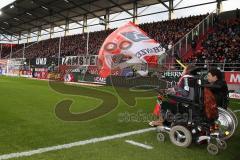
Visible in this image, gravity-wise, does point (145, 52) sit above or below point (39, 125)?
above

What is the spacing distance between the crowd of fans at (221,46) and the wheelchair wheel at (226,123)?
13.9 m

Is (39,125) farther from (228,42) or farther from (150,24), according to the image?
(150,24)

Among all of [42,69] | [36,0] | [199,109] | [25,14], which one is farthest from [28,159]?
[25,14]

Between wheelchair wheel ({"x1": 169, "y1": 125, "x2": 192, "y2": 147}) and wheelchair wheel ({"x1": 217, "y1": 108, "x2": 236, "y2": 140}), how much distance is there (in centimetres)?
85

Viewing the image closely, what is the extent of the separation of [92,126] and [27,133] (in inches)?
66.8

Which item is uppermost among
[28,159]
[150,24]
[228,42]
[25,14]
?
[25,14]

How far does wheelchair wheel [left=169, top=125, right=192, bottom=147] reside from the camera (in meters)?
5.96

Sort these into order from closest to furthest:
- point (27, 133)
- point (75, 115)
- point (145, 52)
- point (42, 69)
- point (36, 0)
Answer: point (27, 133)
point (145, 52)
point (75, 115)
point (42, 69)
point (36, 0)

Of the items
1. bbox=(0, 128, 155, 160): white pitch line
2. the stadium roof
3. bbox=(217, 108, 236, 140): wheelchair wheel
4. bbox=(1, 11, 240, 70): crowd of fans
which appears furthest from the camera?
the stadium roof

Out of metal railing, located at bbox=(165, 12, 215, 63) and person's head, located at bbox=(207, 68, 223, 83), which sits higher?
metal railing, located at bbox=(165, 12, 215, 63)

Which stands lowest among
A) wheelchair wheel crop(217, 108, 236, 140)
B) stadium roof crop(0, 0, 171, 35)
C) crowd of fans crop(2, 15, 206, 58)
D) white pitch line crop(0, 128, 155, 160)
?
white pitch line crop(0, 128, 155, 160)

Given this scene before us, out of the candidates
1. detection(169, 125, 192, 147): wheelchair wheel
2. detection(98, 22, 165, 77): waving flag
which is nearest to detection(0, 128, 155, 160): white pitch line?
detection(169, 125, 192, 147): wheelchair wheel

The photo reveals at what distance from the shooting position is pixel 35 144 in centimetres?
592

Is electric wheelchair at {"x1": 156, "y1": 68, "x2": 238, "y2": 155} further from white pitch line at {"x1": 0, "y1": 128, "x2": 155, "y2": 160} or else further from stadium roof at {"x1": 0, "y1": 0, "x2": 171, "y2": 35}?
stadium roof at {"x1": 0, "y1": 0, "x2": 171, "y2": 35}
